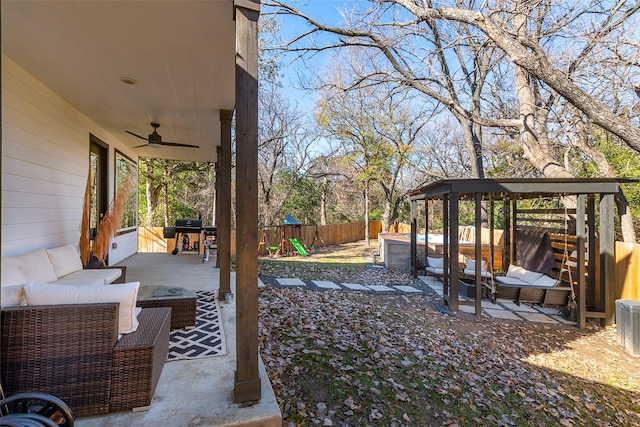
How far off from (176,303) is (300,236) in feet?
36.9

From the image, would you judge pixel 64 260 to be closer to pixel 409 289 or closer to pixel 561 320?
pixel 409 289

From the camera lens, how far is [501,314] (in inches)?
231

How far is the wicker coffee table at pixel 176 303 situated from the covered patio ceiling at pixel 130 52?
102 inches

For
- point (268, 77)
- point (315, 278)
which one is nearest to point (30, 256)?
point (315, 278)

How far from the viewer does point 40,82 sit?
4332 millimetres

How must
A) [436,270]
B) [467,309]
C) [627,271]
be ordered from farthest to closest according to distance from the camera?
[436,270] → [467,309] → [627,271]

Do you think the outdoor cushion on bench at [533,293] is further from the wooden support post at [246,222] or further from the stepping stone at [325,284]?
the wooden support post at [246,222]

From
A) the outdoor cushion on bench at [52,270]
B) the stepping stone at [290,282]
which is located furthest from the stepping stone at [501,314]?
the outdoor cushion on bench at [52,270]

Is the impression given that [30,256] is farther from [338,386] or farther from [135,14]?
[338,386]

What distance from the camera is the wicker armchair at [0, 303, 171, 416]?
2.15 meters

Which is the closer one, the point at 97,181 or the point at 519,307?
the point at 519,307

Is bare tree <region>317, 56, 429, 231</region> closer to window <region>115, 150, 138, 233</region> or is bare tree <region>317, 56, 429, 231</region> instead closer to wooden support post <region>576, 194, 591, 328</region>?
window <region>115, 150, 138, 233</region>

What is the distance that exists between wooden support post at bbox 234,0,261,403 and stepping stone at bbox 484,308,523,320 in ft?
15.8

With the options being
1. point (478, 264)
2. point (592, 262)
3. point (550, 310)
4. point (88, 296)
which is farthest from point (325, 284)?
point (88, 296)
